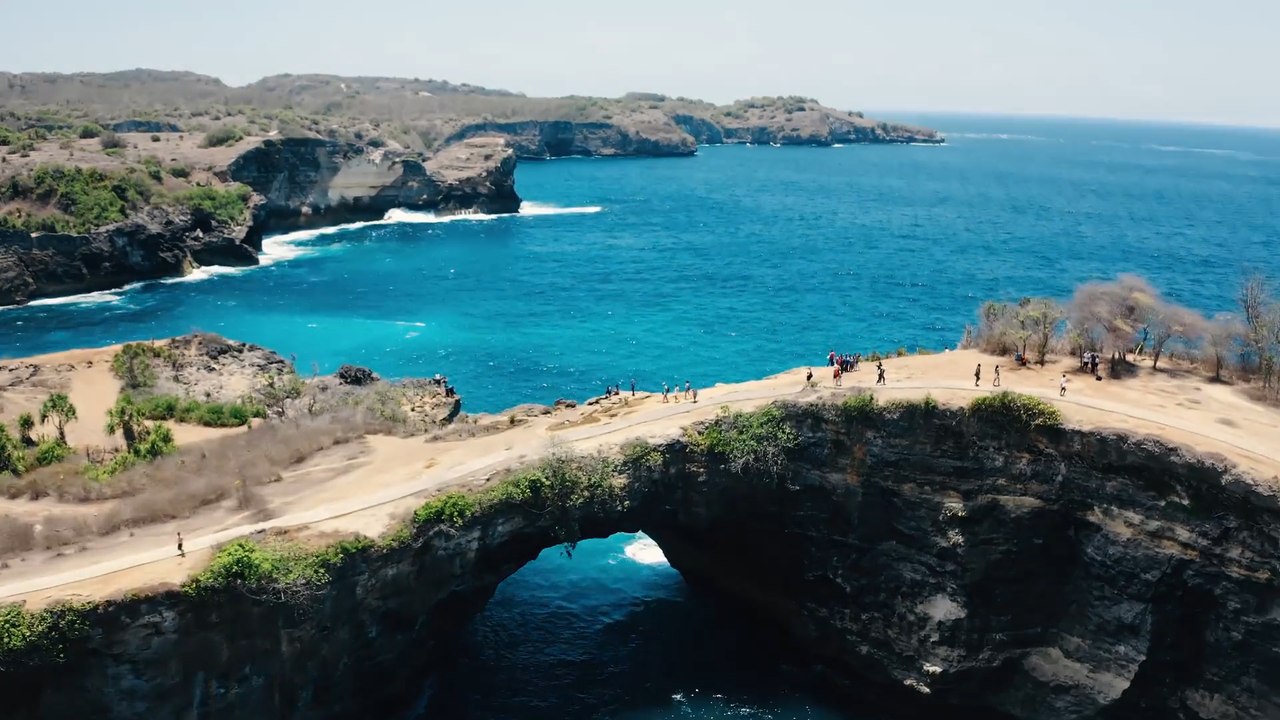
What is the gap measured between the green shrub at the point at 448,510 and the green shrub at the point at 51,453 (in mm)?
23460

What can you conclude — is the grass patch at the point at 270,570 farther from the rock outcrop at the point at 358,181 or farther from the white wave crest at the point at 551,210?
the white wave crest at the point at 551,210

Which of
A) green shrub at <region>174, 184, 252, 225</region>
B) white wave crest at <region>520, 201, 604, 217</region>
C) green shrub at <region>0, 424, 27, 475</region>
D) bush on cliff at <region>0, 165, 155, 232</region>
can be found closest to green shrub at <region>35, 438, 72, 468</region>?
green shrub at <region>0, 424, 27, 475</region>

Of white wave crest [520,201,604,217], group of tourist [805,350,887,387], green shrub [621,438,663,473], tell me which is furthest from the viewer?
white wave crest [520,201,604,217]

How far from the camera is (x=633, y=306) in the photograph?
99.1 m

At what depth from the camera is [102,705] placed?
106ft

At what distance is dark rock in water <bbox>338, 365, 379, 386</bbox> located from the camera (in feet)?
213

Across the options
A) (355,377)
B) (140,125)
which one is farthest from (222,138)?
(355,377)

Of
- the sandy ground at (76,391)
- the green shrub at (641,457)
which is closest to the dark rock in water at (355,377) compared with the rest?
the sandy ground at (76,391)

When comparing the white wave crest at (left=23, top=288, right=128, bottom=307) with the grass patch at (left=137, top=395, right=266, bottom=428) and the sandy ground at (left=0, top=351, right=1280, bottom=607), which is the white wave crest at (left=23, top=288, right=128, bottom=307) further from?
the sandy ground at (left=0, top=351, right=1280, bottom=607)

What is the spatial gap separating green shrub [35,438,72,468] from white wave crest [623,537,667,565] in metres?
31.8

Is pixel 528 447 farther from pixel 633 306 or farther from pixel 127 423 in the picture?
pixel 633 306

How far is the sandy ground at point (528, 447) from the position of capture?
34.5m

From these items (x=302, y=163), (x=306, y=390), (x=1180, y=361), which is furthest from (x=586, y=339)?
(x=302, y=163)

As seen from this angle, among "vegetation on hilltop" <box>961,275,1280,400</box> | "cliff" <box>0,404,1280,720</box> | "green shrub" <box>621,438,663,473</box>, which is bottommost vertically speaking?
"cliff" <box>0,404,1280,720</box>
